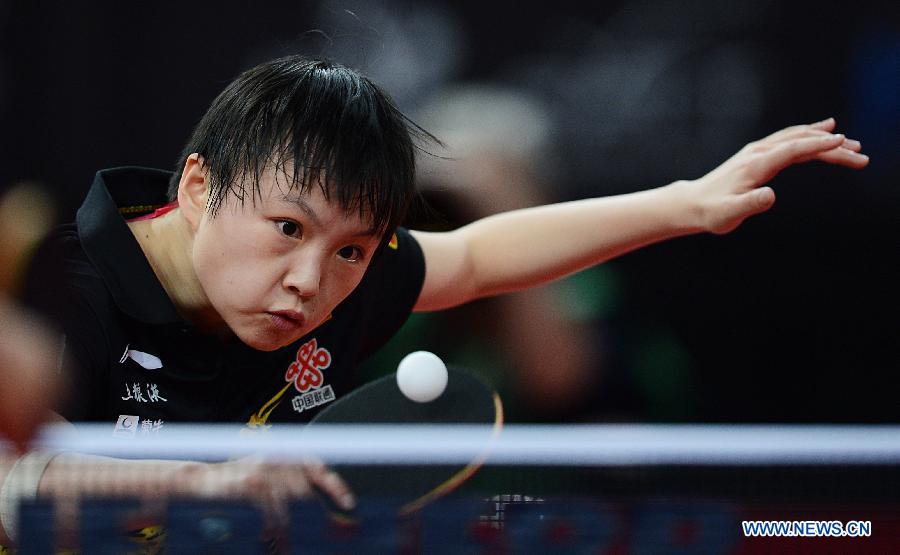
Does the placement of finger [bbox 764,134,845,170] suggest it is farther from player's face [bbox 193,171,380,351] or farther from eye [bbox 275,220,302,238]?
eye [bbox 275,220,302,238]

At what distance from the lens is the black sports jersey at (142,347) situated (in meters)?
1.73

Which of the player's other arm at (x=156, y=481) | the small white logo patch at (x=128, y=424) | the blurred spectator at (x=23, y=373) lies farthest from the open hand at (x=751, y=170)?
the blurred spectator at (x=23, y=373)

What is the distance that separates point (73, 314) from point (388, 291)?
1.90ft

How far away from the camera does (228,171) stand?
5.54ft

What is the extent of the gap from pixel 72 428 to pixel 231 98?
515 millimetres

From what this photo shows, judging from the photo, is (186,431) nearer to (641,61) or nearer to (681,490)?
(681,490)

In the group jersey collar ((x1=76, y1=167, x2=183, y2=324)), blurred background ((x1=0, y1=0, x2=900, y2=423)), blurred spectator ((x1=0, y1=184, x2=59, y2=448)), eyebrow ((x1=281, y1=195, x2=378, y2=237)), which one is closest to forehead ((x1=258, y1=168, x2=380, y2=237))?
eyebrow ((x1=281, y1=195, x2=378, y2=237))

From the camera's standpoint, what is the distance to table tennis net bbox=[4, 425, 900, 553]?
1.41 m

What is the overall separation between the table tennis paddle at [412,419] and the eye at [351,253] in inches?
7.2

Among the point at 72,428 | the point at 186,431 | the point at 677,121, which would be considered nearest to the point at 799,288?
the point at 677,121

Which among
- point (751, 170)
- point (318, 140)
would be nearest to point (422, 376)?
point (318, 140)

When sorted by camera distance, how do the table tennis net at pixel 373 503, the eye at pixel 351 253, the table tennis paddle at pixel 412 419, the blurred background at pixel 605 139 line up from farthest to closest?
the blurred background at pixel 605 139
the eye at pixel 351 253
the table tennis paddle at pixel 412 419
the table tennis net at pixel 373 503

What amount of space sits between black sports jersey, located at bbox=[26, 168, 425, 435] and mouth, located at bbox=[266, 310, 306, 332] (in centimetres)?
17

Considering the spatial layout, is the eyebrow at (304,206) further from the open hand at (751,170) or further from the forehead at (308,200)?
the open hand at (751,170)
